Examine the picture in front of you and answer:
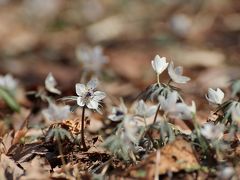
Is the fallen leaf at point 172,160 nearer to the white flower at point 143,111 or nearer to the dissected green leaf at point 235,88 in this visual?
the white flower at point 143,111

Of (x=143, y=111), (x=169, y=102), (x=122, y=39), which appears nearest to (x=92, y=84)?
(x=143, y=111)

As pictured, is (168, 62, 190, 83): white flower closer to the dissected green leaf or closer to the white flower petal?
the dissected green leaf

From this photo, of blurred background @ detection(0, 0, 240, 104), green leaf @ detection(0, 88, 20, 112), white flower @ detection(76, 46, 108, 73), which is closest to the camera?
green leaf @ detection(0, 88, 20, 112)

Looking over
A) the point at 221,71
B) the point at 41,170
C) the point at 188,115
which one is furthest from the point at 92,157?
the point at 221,71

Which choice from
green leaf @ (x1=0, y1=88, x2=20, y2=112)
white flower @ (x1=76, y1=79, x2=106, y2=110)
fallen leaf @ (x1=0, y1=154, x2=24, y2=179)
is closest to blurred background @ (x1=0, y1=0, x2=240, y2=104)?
green leaf @ (x1=0, y1=88, x2=20, y2=112)

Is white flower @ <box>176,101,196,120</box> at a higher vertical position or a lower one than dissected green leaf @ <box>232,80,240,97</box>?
lower
